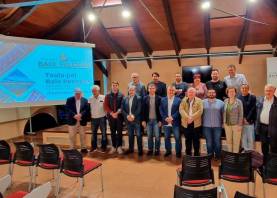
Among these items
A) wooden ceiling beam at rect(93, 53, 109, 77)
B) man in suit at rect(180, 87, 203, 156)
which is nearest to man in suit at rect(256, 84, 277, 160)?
man in suit at rect(180, 87, 203, 156)

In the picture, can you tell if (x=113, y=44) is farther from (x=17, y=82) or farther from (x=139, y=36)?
(x=17, y=82)

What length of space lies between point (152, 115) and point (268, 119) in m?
2.13

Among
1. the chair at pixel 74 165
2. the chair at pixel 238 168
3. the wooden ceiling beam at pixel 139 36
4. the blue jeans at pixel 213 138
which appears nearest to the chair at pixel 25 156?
the chair at pixel 74 165

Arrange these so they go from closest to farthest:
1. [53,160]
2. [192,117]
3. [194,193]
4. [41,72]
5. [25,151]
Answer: [194,193] < [53,160] < [25,151] < [192,117] < [41,72]

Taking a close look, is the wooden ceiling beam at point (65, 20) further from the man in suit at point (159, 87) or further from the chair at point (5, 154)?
the chair at point (5, 154)

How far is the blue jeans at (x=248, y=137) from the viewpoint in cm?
462

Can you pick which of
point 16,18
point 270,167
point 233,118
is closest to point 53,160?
point 270,167

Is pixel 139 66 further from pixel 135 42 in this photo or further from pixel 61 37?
pixel 61 37

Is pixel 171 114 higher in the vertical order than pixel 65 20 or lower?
lower

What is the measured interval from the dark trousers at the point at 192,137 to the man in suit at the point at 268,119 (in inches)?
41.3

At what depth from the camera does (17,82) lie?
232 inches

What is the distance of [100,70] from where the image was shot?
11.3 metres

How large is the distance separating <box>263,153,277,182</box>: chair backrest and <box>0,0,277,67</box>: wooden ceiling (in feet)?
15.9

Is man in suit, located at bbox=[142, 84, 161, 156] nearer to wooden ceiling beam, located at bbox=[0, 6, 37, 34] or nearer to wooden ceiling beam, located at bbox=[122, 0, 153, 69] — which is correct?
wooden ceiling beam, located at bbox=[122, 0, 153, 69]
